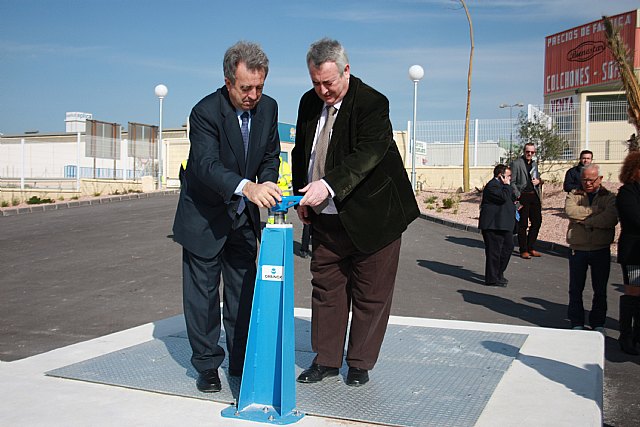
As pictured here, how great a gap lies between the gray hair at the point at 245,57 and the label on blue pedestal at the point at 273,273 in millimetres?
1087

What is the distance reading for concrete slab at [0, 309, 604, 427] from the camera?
3.78 metres

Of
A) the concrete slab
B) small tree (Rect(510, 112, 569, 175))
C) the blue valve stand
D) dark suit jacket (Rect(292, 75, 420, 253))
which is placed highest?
small tree (Rect(510, 112, 569, 175))

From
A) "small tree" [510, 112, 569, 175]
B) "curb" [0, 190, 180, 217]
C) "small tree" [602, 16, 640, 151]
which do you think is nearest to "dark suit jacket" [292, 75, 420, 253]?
"small tree" [602, 16, 640, 151]

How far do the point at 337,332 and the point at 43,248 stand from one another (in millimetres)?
10849

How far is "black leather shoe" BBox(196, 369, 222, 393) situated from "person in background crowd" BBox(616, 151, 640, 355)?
13.8 ft

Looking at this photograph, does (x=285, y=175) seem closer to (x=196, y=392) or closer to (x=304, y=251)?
(x=304, y=251)

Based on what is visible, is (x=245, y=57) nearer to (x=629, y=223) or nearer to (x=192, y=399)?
(x=192, y=399)

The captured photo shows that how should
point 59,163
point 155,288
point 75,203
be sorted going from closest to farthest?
point 155,288
point 75,203
point 59,163

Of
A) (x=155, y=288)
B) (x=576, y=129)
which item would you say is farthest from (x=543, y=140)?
(x=155, y=288)

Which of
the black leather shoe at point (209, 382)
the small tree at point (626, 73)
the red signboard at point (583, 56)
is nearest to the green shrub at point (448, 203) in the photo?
the small tree at point (626, 73)

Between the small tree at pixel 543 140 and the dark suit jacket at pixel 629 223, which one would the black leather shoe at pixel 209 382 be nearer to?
the dark suit jacket at pixel 629 223

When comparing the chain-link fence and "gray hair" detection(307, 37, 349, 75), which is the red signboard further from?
"gray hair" detection(307, 37, 349, 75)

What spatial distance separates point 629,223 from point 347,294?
11.9 feet

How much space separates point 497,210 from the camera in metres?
10.9
